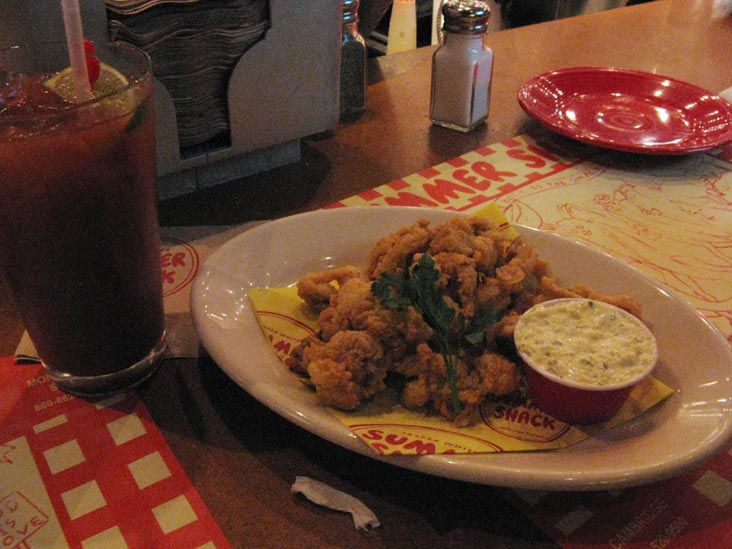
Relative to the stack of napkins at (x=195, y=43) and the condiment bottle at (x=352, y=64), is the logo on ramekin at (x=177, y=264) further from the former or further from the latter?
the condiment bottle at (x=352, y=64)

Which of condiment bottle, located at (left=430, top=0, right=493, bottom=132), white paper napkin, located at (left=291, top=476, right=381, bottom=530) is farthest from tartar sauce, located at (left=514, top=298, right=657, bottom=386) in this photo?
condiment bottle, located at (left=430, top=0, right=493, bottom=132)

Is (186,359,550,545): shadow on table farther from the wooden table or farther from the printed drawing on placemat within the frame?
the printed drawing on placemat

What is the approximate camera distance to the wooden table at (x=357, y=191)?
751 mm

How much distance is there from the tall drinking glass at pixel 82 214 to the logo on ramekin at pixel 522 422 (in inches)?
19.4

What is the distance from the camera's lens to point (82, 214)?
2.64ft

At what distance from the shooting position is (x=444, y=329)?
32.9 inches

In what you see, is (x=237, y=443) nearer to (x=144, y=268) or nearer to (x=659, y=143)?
(x=144, y=268)

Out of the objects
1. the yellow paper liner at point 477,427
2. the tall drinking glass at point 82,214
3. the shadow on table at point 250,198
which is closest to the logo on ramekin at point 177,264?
the shadow on table at point 250,198

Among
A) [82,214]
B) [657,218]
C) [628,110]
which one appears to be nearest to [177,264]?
[82,214]

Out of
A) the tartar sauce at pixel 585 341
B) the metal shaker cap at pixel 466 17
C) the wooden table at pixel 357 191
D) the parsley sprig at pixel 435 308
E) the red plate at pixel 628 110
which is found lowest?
the wooden table at pixel 357 191

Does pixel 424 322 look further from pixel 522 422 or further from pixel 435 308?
pixel 522 422

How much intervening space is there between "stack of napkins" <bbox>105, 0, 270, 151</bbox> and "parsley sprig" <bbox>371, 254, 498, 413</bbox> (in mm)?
696

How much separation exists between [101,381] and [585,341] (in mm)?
664

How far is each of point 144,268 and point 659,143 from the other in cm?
133
